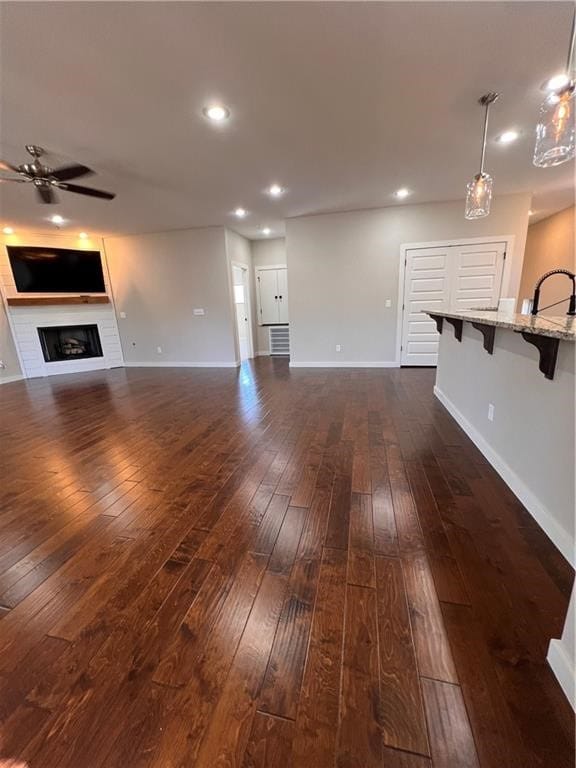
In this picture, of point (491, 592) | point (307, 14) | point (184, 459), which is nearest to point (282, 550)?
point (491, 592)

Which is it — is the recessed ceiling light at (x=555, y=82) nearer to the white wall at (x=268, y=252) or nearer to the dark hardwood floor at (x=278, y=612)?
the dark hardwood floor at (x=278, y=612)

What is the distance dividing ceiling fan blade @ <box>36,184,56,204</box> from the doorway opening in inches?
143

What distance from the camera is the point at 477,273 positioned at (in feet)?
16.6

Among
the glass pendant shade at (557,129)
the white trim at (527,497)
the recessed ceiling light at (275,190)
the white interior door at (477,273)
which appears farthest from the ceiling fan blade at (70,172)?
the white interior door at (477,273)

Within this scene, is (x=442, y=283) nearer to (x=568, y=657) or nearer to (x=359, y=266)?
(x=359, y=266)

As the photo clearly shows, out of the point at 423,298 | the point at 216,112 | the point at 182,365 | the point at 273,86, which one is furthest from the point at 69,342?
the point at 423,298

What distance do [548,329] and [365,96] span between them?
87.2 inches

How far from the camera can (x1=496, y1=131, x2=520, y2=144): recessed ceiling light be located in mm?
2912

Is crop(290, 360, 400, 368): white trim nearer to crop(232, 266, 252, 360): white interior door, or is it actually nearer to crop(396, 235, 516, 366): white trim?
crop(396, 235, 516, 366): white trim

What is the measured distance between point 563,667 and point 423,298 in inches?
204

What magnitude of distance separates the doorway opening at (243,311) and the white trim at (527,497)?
5176 millimetres

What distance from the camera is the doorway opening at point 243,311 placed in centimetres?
689

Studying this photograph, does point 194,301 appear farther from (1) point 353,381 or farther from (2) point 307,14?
(2) point 307,14

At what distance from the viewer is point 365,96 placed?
2299mm
